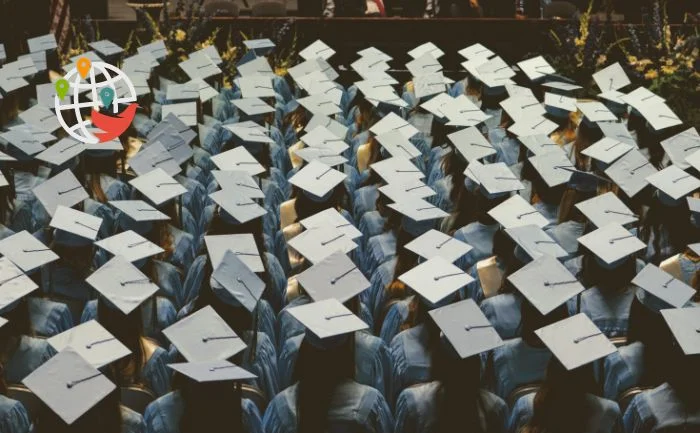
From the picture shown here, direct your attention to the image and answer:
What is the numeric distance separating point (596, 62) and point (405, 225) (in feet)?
11.7

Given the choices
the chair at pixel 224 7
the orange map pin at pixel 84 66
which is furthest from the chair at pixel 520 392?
the chair at pixel 224 7

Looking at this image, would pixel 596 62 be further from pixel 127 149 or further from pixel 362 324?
pixel 362 324

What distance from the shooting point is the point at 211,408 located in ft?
11.6

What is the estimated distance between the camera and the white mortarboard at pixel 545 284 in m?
4.17

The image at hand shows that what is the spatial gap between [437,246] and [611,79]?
321cm

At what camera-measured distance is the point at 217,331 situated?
3.95 m

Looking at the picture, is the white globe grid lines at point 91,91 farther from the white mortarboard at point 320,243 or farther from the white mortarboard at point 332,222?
the white mortarboard at point 320,243

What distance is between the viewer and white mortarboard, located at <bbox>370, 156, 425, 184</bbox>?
5.43 metres

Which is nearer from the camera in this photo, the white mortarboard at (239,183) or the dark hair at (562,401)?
the dark hair at (562,401)

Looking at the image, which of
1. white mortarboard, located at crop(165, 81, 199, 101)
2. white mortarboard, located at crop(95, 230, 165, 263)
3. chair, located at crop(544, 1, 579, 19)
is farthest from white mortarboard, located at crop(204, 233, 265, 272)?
chair, located at crop(544, 1, 579, 19)

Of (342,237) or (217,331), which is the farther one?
(342,237)

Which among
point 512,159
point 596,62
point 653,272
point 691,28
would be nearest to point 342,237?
point 653,272

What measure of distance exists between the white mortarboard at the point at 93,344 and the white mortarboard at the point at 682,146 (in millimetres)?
3731

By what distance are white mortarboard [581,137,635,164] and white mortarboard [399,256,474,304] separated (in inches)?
69.0
